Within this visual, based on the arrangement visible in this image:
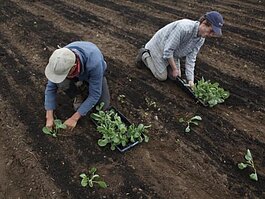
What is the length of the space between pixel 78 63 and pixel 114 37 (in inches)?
106

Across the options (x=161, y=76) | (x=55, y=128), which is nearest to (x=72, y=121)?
(x=55, y=128)

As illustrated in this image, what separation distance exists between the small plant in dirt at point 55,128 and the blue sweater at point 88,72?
217 mm

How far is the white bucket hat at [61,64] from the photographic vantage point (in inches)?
117

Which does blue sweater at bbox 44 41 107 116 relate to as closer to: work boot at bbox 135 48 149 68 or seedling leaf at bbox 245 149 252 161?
work boot at bbox 135 48 149 68

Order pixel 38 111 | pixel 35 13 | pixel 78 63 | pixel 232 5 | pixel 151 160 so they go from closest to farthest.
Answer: pixel 78 63, pixel 151 160, pixel 38 111, pixel 35 13, pixel 232 5

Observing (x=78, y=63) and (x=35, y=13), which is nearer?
(x=78, y=63)

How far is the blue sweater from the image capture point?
3.31m

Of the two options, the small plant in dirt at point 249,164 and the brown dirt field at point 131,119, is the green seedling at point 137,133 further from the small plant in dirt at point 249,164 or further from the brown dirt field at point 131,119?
the small plant in dirt at point 249,164

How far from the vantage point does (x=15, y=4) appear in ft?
22.0

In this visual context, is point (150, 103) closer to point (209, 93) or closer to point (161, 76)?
point (161, 76)

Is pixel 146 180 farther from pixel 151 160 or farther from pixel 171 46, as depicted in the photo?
pixel 171 46

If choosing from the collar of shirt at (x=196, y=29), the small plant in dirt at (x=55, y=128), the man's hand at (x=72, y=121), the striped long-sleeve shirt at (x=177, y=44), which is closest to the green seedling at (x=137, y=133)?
the man's hand at (x=72, y=121)

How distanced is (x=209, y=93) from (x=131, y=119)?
1.02 metres

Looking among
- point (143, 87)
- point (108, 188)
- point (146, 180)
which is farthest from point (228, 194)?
point (143, 87)
